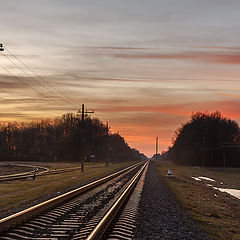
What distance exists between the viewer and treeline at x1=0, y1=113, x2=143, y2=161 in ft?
389

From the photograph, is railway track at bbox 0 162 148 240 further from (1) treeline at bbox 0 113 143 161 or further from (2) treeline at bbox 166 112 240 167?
(1) treeline at bbox 0 113 143 161

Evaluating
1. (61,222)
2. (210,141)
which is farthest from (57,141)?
(61,222)

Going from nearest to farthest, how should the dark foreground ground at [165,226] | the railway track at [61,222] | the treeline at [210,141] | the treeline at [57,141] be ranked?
the railway track at [61,222] → the dark foreground ground at [165,226] → the treeline at [210,141] → the treeline at [57,141]

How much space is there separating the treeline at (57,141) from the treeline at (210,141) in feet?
95.5

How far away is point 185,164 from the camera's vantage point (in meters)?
120

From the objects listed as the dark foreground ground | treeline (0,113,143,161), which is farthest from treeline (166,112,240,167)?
the dark foreground ground

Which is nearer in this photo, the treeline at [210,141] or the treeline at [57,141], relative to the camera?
the treeline at [210,141]

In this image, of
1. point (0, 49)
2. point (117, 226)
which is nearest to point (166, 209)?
point (117, 226)

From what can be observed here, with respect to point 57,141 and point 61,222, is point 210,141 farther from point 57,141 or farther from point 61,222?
point 61,222

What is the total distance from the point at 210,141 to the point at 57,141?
189ft

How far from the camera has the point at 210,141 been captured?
108 m

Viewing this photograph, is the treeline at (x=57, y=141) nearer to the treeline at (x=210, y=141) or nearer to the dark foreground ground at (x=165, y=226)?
the treeline at (x=210, y=141)

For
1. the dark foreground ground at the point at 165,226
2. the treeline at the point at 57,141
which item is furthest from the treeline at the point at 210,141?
the dark foreground ground at the point at 165,226

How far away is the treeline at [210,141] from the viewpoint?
97750 millimetres
